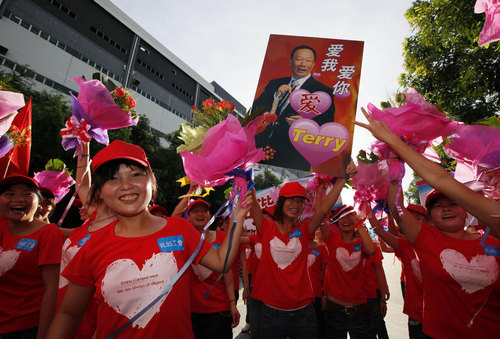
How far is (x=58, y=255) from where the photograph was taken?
7.29 ft

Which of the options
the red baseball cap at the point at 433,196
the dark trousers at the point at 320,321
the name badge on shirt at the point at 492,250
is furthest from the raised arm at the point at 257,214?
the dark trousers at the point at 320,321

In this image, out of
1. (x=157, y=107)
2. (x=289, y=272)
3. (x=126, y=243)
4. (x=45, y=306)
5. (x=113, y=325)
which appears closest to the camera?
(x=113, y=325)

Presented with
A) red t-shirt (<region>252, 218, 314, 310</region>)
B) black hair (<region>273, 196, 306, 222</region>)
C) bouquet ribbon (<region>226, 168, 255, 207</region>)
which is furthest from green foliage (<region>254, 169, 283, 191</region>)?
bouquet ribbon (<region>226, 168, 255, 207</region>)

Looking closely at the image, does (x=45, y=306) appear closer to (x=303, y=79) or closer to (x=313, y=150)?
(x=313, y=150)

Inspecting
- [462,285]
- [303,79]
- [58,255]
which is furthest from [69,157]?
[462,285]

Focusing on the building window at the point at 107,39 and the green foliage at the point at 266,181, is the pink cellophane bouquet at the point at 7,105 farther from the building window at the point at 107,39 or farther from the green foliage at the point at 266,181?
the green foliage at the point at 266,181

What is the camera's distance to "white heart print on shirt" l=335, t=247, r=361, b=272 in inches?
146

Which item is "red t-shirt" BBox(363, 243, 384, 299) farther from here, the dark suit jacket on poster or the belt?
the dark suit jacket on poster

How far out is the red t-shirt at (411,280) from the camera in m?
2.87

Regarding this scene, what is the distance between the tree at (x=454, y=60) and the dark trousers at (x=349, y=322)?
15.4 ft

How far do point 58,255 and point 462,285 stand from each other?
3.37 m

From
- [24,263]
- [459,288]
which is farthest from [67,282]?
[459,288]

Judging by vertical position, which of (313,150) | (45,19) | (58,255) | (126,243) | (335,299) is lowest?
(335,299)

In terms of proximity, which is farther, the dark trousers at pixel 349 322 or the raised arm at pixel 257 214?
the dark trousers at pixel 349 322
